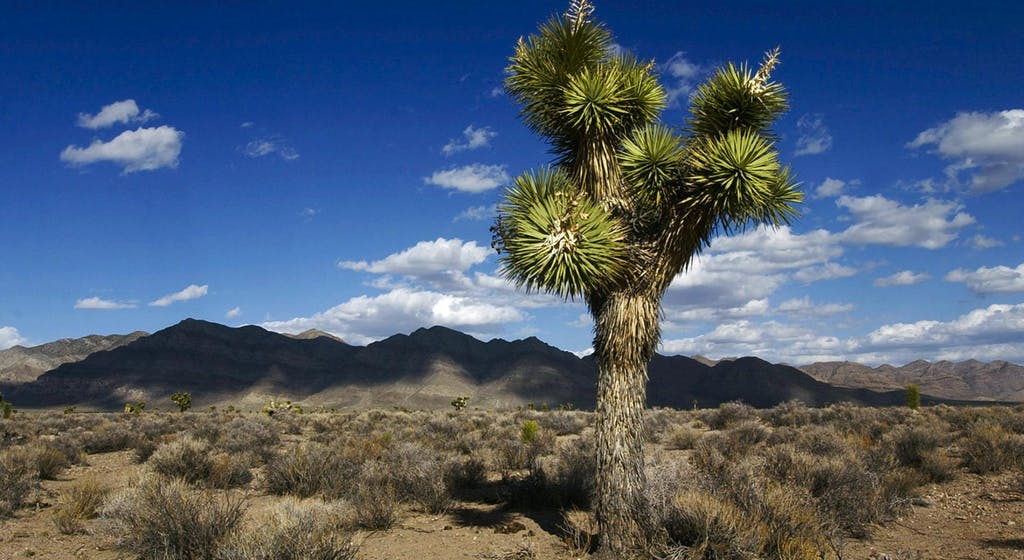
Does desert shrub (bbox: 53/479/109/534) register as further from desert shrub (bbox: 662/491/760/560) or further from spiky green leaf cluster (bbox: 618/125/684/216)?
spiky green leaf cluster (bbox: 618/125/684/216)

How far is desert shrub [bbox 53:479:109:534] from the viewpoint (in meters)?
10.2

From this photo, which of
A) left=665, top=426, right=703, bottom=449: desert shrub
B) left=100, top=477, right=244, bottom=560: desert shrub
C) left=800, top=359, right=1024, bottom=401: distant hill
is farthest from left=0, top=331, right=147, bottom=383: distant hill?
left=800, top=359, right=1024, bottom=401: distant hill

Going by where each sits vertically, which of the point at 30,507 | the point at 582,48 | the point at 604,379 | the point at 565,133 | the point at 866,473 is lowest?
the point at 30,507

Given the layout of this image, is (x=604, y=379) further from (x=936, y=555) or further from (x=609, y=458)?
(x=936, y=555)

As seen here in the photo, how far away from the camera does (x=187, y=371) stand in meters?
80.6

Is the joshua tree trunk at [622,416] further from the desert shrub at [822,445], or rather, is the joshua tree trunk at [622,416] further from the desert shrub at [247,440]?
the desert shrub at [247,440]

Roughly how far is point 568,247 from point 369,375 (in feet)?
256

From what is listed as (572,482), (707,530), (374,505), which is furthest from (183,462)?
(707,530)

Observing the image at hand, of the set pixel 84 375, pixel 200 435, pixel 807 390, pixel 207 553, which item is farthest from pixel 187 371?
pixel 207 553

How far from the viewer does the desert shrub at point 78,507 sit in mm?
10227

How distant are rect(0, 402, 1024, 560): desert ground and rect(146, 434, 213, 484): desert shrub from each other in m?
0.04

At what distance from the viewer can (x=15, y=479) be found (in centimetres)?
1201

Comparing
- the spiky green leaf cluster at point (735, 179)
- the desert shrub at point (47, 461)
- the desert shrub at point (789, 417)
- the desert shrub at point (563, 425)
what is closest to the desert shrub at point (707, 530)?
the spiky green leaf cluster at point (735, 179)

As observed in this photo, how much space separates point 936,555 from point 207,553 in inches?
360
